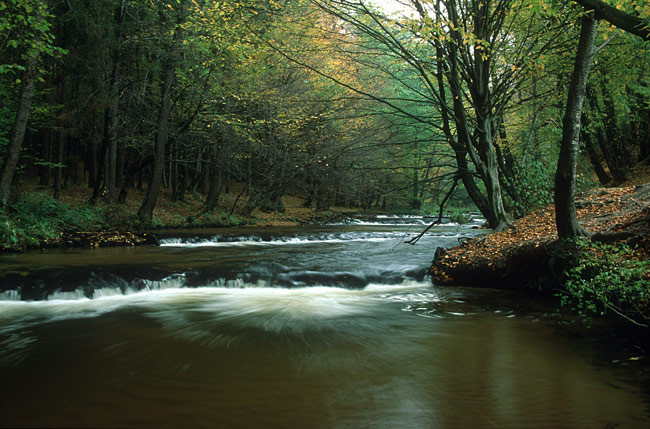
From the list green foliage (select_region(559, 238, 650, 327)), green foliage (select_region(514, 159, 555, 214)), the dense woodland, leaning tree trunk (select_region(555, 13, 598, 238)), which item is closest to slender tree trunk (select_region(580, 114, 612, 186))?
the dense woodland

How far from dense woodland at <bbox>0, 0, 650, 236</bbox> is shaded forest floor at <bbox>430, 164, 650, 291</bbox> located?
675 millimetres

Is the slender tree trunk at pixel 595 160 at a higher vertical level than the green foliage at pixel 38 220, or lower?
higher

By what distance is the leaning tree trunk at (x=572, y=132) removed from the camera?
5.75 metres

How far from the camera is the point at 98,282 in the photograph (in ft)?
26.1

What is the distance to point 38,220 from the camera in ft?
43.4

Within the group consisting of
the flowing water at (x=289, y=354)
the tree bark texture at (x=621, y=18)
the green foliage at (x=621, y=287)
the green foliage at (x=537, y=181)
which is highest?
the tree bark texture at (x=621, y=18)

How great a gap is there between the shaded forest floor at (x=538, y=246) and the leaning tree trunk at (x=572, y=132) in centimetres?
51

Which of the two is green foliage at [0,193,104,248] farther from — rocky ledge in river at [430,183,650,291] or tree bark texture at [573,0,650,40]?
tree bark texture at [573,0,650,40]

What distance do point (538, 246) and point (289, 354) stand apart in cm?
483

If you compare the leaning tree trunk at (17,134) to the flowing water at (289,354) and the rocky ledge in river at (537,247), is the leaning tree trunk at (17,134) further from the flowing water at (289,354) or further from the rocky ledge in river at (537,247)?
the rocky ledge in river at (537,247)

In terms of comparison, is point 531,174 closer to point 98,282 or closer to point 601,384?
point 601,384

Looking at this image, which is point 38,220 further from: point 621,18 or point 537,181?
point 621,18

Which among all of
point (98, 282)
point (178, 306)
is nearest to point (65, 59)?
point (98, 282)

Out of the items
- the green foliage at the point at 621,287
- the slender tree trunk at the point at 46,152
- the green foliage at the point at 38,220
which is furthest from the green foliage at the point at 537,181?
the slender tree trunk at the point at 46,152
